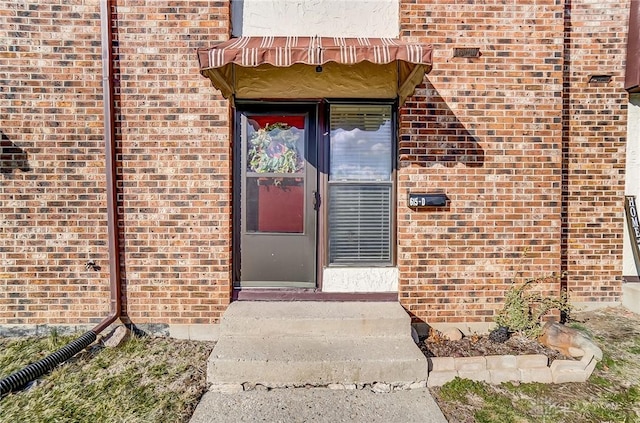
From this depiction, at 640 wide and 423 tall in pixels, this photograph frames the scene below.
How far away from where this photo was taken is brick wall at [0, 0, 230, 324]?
3.68 m

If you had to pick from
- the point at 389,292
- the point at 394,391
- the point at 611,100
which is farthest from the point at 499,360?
the point at 611,100

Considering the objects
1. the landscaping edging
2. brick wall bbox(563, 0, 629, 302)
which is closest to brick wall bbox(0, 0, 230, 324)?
the landscaping edging

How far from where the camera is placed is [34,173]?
3.72 m

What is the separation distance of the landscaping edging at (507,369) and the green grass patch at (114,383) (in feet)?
7.00

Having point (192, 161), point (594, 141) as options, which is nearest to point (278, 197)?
point (192, 161)

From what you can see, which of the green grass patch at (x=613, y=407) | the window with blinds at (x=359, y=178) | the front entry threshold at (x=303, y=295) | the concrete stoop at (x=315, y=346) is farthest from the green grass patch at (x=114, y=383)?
the green grass patch at (x=613, y=407)

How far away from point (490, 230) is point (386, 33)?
251cm

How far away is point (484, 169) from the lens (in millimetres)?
3801

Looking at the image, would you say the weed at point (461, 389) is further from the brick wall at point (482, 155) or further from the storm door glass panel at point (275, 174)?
the storm door glass panel at point (275, 174)

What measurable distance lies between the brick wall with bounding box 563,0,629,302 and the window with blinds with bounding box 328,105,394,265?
→ 2.22m

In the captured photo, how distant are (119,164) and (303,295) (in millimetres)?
2517

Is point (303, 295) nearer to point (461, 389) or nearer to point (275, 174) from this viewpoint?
point (275, 174)

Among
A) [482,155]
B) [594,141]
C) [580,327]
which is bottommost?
[580,327]

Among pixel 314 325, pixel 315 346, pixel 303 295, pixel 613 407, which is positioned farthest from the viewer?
pixel 303 295
